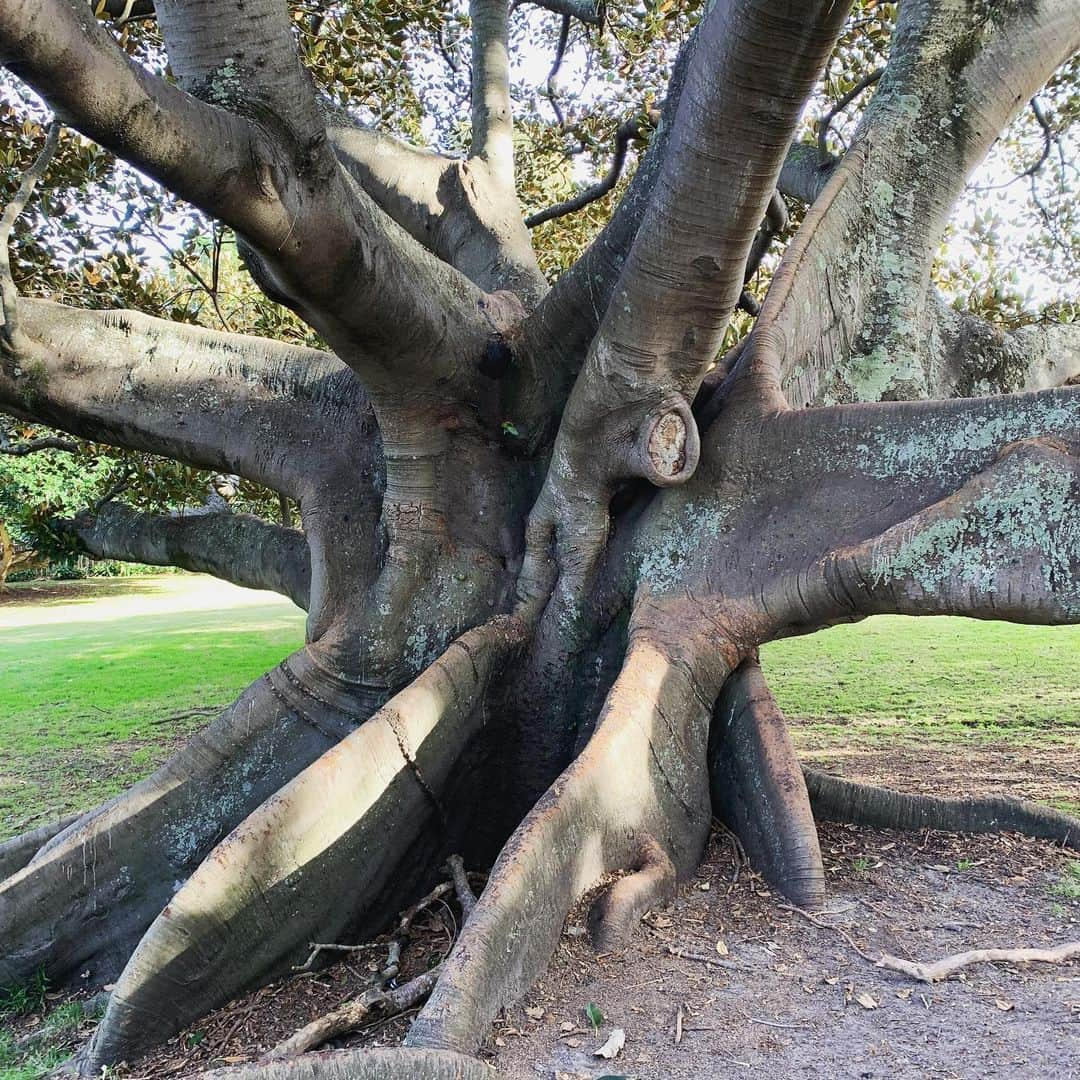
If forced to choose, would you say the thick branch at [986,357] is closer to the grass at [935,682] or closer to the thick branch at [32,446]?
the grass at [935,682]

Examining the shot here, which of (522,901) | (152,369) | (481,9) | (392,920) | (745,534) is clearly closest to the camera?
(522,901)

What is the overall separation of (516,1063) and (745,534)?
2.21m

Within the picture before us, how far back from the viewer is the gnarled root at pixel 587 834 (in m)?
2.68

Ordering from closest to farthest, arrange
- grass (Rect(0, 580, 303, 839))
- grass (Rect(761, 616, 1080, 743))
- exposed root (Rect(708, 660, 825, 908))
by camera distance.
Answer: exposed root (Rect(708, 660, 825, 908)) → grass (Rect(0, 580, 303, 839)) → grass (Rect(761, 616, 1080, 743))

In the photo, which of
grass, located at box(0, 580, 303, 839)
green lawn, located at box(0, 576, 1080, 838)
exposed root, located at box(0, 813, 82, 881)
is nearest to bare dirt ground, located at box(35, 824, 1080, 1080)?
exposed root, located at box(0, 813, 82, 881)

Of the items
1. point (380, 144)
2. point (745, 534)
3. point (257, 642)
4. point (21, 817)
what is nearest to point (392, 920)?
point (745, 534)

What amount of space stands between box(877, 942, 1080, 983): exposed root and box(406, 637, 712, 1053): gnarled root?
863 mm

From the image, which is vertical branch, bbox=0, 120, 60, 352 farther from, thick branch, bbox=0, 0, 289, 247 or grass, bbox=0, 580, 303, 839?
grass, bbox=0, 580, 303, 839

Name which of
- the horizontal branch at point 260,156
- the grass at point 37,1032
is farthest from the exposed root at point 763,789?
the grass at point 37,1032

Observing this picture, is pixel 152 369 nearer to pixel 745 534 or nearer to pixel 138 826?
pixel 138 826

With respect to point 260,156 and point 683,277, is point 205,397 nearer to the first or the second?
point 260,156

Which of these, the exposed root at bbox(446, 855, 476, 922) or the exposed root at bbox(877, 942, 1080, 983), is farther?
the exposed root at bbox(446, 855, 476, 922)

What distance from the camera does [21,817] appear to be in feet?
21.0

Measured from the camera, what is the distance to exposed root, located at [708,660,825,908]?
354cm
